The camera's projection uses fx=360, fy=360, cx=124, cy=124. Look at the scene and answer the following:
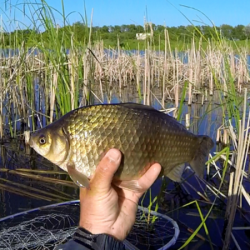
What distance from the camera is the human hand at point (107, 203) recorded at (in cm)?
158

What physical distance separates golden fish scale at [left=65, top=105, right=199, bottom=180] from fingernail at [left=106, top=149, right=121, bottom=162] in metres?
0.04

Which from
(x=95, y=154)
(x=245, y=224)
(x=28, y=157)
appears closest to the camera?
(x=95, y=154)

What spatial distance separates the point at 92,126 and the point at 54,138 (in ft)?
0.58

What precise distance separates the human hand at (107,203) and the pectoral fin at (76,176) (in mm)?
55

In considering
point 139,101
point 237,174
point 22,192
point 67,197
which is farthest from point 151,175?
point 22,192

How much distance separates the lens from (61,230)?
10.2 feet

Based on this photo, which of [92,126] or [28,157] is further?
[28,157]

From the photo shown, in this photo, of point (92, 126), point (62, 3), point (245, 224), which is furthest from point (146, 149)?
point (62, 3)

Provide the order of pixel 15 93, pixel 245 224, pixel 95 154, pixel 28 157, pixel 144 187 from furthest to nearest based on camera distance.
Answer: pixel 15 93 → pixel 28 157 → pixel 245 224 → pixel 144 187 → pixel 95 154

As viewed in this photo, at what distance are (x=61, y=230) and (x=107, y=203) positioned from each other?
1540mm

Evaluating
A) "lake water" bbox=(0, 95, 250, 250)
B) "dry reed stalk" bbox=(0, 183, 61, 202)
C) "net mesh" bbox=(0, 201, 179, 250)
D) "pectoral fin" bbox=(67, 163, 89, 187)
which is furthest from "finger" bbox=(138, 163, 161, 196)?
"dry reed stalk" bbox=(0, 183, 61, 202)

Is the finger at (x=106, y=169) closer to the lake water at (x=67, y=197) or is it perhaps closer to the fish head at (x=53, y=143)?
the fish head at (x=53, y=143)

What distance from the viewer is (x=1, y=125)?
6.23m

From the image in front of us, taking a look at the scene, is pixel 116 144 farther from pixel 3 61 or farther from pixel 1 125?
pixel 3 61
